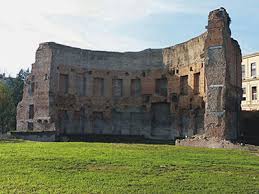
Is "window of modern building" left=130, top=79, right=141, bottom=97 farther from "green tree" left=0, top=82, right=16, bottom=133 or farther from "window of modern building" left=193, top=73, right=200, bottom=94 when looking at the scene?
"green tree" left=0, top=82, right=16, bottom=133

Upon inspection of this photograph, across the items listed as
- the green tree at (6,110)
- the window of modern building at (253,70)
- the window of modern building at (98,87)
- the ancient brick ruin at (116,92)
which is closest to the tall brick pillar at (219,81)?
the ancient brick ruin at (116,92)

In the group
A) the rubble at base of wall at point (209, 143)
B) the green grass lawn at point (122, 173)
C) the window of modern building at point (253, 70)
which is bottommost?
the green grass lawn at point (122, 173)

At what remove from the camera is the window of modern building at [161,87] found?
115 ft

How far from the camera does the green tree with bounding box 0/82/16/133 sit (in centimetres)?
4284

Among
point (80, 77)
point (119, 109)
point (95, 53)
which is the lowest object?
point (119, 109)

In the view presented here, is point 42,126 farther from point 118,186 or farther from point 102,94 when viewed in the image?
point 118,186

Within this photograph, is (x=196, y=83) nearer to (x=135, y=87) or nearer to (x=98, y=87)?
(x=135, y=87)

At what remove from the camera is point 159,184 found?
1045 centimetres

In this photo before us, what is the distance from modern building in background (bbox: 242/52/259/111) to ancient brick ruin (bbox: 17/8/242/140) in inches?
504

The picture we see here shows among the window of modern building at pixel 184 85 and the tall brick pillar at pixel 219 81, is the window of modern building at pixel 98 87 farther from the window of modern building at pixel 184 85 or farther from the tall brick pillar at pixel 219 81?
the tall brick pillar at pixel 219 81

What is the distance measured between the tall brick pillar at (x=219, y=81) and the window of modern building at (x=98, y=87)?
13222 mm

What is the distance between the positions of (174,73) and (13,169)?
23.5m

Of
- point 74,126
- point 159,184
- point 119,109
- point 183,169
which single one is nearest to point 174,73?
point 119,109

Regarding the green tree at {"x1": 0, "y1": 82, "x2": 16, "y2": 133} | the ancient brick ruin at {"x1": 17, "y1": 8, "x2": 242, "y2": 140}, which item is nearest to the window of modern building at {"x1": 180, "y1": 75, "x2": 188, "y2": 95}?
the ancient brick ruin at {"x1": 17, "y1": 8, "x2": 242, "y2": 140}
